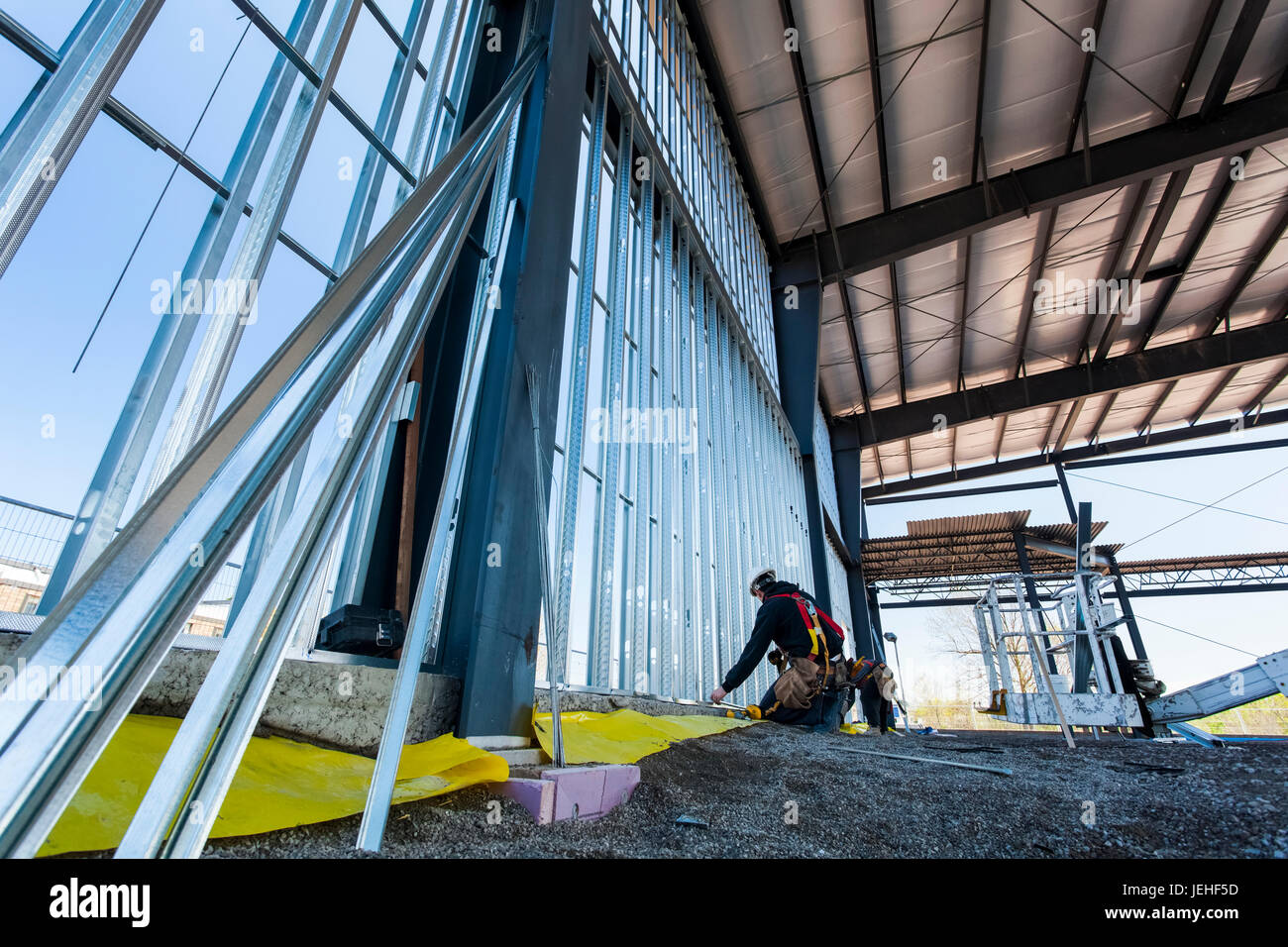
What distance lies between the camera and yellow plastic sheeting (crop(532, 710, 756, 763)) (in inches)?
97.4

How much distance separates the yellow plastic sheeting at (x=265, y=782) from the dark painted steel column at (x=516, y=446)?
0.48 meters

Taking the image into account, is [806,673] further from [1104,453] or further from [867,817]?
[1104,453]

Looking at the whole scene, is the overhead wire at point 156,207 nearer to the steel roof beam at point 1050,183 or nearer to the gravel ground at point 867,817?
the gravel ground at point 867,817

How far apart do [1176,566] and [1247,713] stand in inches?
268

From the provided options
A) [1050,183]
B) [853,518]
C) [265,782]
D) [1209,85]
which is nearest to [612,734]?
[265,782]

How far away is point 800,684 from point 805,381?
7339 millimetres

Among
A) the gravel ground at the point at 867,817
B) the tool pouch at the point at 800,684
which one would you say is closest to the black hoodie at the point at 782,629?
the tool pouch at the point at 800,684

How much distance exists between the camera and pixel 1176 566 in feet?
67.9

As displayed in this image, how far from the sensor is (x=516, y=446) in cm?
287

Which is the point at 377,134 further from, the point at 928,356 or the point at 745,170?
the point at 928,356

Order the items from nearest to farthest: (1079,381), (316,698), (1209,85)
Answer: (316,698), (1209,85), (1079,381)

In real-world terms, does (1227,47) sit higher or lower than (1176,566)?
higher

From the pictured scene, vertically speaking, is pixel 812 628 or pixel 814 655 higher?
pixel 812 628
